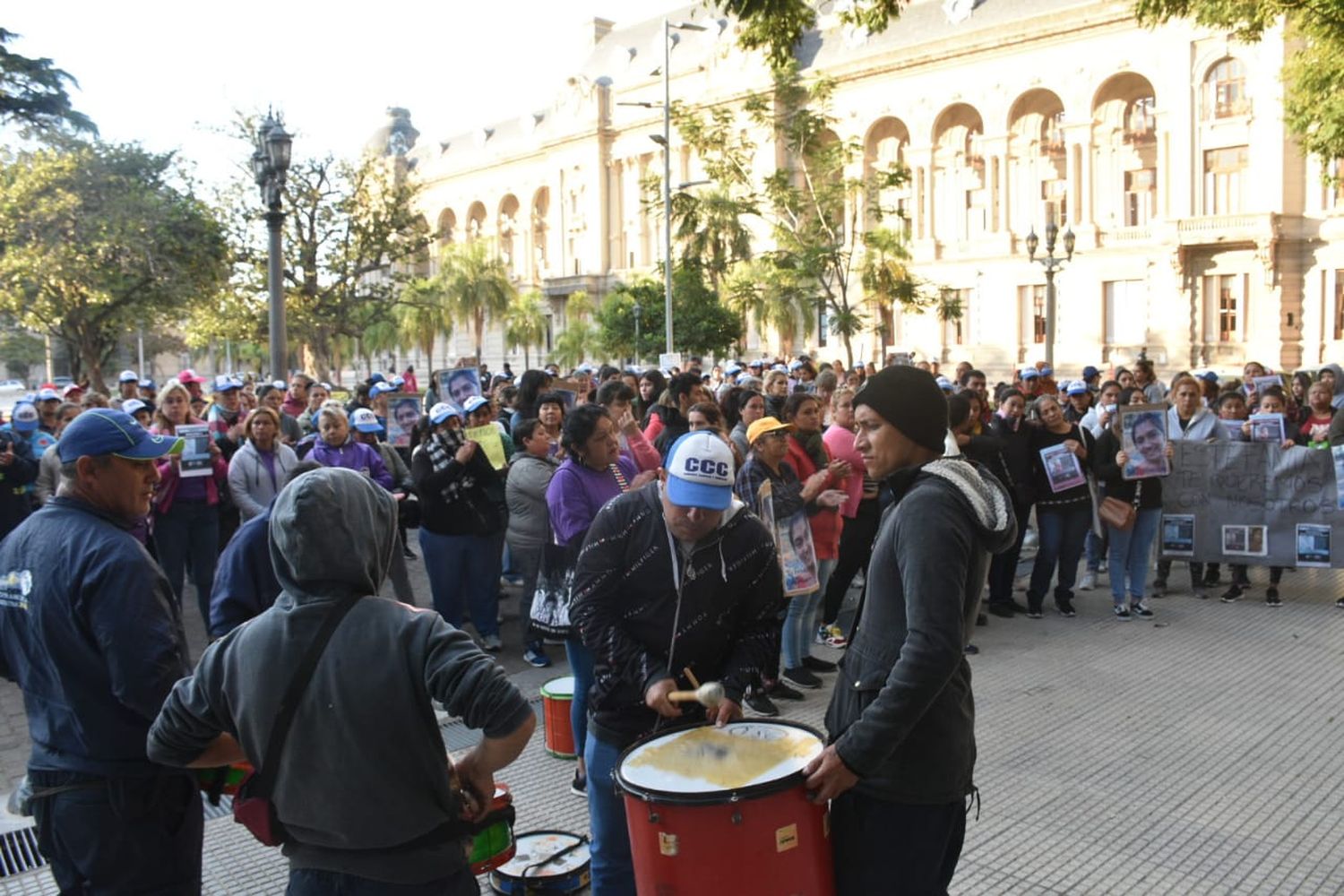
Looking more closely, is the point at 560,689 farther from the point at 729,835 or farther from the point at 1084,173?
the point at 1084,173

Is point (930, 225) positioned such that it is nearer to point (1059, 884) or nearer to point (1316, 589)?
point (1316, 589)

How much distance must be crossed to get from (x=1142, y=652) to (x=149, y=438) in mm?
7400

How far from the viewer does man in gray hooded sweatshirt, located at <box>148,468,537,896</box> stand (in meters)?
2.46

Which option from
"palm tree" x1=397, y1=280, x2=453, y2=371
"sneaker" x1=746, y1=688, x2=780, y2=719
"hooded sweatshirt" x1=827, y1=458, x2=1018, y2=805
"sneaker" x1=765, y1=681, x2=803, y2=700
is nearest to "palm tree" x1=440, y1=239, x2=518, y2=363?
"palm tree" x1=397, y1=280, x2=453, y2=371

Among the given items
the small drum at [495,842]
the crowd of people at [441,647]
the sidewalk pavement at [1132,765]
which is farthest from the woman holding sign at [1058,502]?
the small drum at [495,842]

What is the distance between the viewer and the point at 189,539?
8.59 metres

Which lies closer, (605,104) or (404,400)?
(404,400)

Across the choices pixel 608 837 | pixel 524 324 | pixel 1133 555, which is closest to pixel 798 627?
pixel 1133 555

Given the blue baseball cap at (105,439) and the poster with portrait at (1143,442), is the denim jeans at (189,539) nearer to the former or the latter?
the blue baseball cap at (105,439)

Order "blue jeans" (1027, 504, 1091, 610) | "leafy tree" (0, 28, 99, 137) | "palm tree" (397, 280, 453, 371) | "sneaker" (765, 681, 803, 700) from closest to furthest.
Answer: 1. "sneaker" (765, 681, 803, 700)
2. "blue jeans" (1027, 504, 1091, 610)
3. "leafy tree" (0, 28, 99, 137)
4. "palm tree" (397, 280, 453, 371)

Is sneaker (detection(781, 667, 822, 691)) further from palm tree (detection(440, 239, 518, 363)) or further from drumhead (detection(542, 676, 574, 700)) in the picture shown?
palm tree (detection(440, 239, 518, 363))

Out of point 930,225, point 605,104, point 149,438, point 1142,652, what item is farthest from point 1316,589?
point 605,104

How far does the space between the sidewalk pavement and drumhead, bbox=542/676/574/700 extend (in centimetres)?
40

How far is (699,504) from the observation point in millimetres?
3631
